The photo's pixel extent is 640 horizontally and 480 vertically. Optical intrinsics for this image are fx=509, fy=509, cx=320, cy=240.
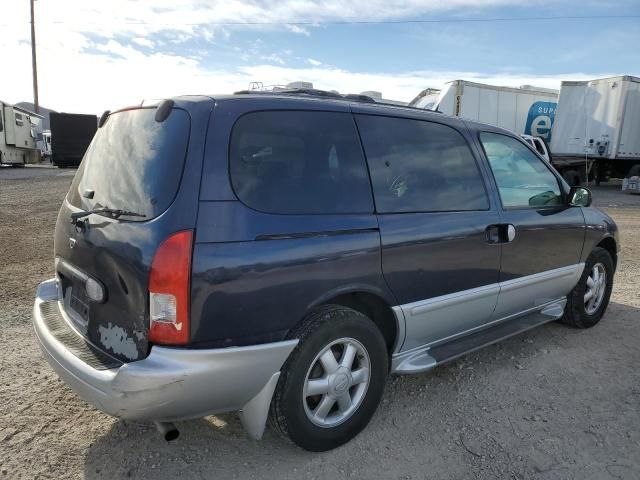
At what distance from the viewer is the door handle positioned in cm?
336

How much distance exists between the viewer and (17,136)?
26.2 meters

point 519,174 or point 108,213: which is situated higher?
point 519,174

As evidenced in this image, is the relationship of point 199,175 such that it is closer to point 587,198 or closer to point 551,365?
point 551,365

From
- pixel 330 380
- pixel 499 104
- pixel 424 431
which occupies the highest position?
pixel 499 104

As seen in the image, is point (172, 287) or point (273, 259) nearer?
point (172, 287)

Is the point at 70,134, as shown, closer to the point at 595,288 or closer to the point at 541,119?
the point at 541,119

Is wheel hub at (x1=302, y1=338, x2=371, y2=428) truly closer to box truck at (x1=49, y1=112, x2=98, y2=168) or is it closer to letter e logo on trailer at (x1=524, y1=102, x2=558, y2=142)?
letter e logo on trailer at (x1=524, y1=102, x2=558, y2=142)

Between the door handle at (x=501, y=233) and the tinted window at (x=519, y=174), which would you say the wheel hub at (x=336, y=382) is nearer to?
the door handle at (x=501, y=233)

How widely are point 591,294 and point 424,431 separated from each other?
2455mm

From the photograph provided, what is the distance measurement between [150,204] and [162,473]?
1320mm

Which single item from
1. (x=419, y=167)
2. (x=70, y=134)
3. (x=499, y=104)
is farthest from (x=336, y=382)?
(x=70, y=134)

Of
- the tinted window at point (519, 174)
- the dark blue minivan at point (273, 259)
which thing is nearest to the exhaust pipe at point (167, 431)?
the dark blue minivan at point (273, 259)

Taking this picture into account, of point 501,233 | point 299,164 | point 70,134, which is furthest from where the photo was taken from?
point 70,134

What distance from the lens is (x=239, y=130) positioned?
238cm
